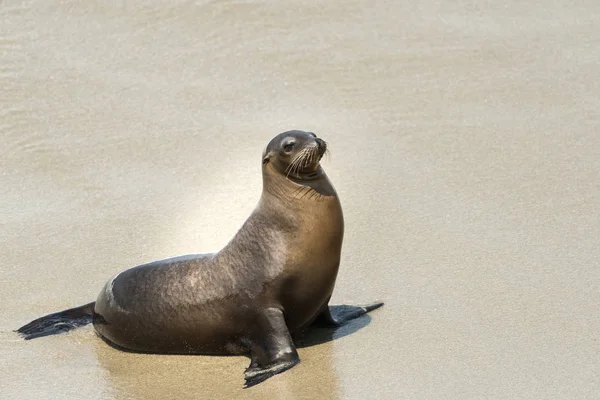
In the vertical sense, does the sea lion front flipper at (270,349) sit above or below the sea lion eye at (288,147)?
below

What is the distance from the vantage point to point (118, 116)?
A: 9.90 metres

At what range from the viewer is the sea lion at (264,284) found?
6.42m

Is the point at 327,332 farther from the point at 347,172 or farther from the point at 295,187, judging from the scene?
the point at 347,172

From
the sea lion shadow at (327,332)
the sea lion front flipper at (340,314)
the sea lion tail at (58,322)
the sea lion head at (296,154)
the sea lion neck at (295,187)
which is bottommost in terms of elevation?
the sea lion shadow at (327,332)

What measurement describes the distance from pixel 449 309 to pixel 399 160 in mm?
2342

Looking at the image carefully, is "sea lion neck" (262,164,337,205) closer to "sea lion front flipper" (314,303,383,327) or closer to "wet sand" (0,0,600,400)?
"sea lion front flipper" (314,303,383,327)

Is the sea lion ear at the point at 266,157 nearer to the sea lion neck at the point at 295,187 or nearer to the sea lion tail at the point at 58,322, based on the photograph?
the sea lion neck at the point at 295,187

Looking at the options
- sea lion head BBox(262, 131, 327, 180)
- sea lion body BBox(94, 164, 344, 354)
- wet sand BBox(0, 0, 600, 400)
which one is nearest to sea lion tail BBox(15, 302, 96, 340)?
wet sand BBox(0, 0, 600, 400)

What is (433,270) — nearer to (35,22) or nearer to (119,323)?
(119,323)

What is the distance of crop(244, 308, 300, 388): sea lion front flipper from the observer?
20.3 feet

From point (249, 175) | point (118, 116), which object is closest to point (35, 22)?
point (118, 116)

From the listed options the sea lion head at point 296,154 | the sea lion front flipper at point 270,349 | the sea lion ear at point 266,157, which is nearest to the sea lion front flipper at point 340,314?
the sea lion front flipper at point 270,349

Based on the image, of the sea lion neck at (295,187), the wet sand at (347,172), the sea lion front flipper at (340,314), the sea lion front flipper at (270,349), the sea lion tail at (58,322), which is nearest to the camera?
the sea lion front flipper at (270,349)

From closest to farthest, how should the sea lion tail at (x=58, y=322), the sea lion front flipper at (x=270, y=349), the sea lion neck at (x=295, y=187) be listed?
1. the sea lion front flipper at (x=270, y=349)
2. the sea lion neck at (x=295, y=187)
3. the sea lion tail at (x=58, y=322)
